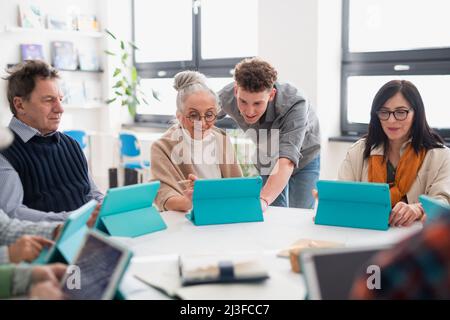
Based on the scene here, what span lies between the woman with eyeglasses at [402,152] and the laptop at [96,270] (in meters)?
1.39

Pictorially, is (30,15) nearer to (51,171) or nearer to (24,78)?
(24,78)

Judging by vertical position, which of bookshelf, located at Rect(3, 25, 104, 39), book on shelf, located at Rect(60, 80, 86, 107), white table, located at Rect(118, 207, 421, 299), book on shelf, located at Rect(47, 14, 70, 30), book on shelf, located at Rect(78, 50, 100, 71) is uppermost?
book on shelf, located at Rect(47, 14, 70, 30)

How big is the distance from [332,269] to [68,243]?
2.30 feet

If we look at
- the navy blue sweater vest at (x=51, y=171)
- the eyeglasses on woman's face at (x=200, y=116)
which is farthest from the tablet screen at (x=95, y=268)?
the eyeglasses on woman's face at (x=200, y=116)

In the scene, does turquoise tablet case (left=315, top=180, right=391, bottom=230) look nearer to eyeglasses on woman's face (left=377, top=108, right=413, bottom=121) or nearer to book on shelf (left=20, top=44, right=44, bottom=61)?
eyeglasses on woman's face (left=377, top=108, right=413, bottom=121)

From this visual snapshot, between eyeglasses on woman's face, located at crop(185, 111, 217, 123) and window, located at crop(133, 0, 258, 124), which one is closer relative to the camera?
eyeglasses on woman's face, located at crop(185, 111, 217, 123)

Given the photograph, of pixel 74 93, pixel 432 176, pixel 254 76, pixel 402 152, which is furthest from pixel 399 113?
pixel 74 93

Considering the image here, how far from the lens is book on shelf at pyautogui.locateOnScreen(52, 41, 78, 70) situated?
6309 mm

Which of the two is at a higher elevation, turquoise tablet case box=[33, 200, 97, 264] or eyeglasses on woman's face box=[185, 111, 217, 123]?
eyeglasses on woman's face box=[185, 111, 217, 123]

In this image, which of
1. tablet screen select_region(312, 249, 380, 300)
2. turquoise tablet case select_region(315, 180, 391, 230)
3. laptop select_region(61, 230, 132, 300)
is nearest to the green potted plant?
turquoise tablet case select_region(315, 180, 391, 230)

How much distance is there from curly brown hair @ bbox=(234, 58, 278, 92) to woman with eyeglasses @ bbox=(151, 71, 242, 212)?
0.62 ft

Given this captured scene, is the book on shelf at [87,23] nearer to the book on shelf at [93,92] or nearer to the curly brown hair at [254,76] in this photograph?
the book on shelf at [93,92]
